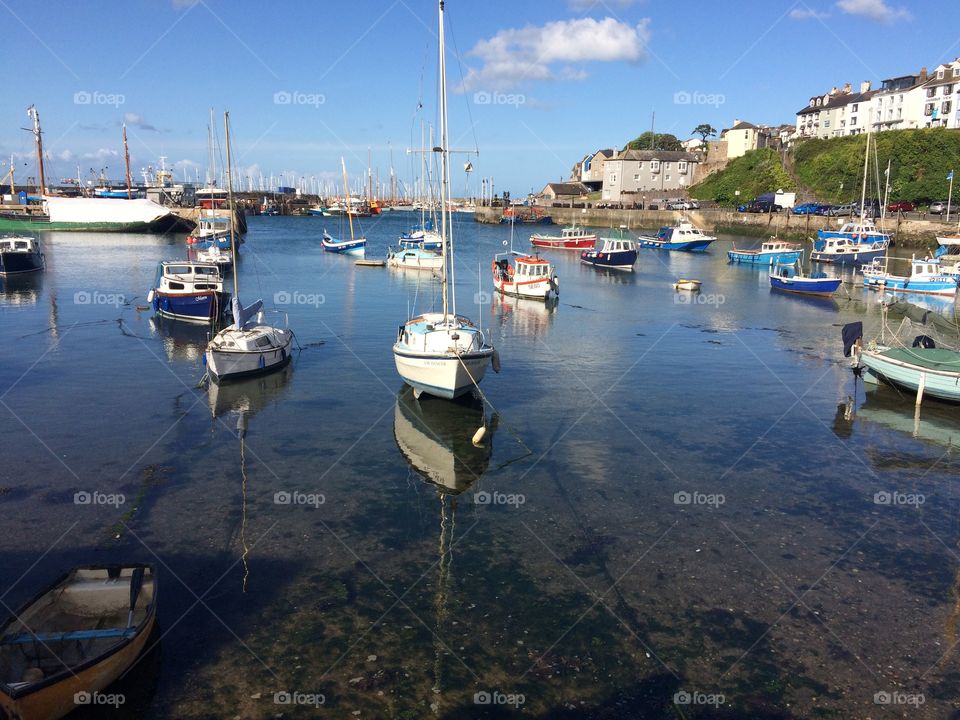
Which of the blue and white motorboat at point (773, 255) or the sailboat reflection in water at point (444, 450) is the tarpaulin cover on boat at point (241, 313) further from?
the blue and white motorboat at point (773, 255)

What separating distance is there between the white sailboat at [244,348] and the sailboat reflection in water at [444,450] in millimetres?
5693

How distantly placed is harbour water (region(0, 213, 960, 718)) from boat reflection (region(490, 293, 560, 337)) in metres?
7.32

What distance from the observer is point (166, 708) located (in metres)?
9.35

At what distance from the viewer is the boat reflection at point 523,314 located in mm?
37312

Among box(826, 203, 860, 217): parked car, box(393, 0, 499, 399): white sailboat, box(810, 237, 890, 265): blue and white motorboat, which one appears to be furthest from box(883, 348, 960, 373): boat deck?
box(826, 203, 860, 217): parked car

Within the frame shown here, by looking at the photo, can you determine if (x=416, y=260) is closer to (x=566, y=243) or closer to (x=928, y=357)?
(x=566, y=243)

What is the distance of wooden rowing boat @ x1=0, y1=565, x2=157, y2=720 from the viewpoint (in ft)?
27.9

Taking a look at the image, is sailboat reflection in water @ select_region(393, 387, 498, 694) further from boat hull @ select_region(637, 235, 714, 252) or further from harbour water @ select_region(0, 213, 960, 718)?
boat hull @ select_region(637, 235, 714, 252)

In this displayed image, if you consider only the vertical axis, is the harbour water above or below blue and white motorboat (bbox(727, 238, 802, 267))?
below

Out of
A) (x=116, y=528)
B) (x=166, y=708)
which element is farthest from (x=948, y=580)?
(x=116, y=528)

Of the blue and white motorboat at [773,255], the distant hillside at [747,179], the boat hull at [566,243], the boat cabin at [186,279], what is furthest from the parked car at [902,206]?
the boat cabin at [186,279]

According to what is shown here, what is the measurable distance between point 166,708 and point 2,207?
138549 mm

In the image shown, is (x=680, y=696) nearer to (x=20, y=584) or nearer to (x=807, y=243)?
(x=20, y=584)

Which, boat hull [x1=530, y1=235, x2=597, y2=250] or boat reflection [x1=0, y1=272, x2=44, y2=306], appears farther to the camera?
boat hull [x1=530, y1=235, x2=597, y2=250]
